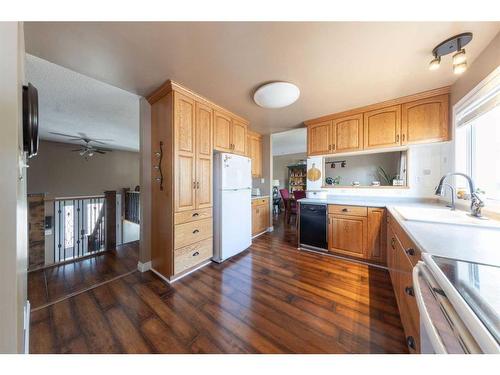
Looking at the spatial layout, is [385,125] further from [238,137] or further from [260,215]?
[260,215]

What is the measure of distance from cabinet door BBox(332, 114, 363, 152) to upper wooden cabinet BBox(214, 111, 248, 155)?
4.72 feet

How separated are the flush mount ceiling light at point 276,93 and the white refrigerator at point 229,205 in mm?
845

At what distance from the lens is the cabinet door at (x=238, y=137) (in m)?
2.68

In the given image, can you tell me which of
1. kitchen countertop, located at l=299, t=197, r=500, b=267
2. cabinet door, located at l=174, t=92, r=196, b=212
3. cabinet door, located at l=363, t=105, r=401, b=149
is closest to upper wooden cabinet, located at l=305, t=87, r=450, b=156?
cabinet door, located at l=363, t=105, r=401, b=149

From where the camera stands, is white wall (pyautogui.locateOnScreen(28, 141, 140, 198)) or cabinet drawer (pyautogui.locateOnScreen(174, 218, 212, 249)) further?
white wall (pyautogui.locateOnScreen(28, 141, 140, 198))

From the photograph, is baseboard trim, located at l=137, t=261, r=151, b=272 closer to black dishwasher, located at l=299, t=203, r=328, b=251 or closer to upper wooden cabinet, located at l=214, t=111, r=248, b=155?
upper wooden cabinet, located at l=214, t=111, r=248, b=155

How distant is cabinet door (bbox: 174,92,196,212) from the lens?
189 cm

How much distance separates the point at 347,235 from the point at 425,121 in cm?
167

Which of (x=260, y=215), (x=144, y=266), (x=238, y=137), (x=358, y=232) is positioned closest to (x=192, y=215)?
(x=144, y=266)

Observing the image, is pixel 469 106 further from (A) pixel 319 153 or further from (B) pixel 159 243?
(B) pixel 159 243

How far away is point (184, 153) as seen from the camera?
1966mm

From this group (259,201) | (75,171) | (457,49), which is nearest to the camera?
(457,49)

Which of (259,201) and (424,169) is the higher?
(424,169)

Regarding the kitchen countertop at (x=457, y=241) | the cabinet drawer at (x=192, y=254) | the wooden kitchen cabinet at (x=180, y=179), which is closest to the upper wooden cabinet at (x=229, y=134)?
the wooden kitchen cabinet at (x=180, y=179)
